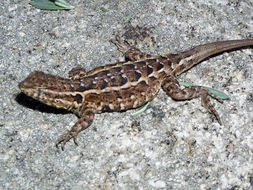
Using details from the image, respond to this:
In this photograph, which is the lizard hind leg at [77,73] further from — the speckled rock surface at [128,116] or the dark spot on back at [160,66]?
the dark spot on back at [160,66]

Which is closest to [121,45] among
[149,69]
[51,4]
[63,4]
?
[149,69]

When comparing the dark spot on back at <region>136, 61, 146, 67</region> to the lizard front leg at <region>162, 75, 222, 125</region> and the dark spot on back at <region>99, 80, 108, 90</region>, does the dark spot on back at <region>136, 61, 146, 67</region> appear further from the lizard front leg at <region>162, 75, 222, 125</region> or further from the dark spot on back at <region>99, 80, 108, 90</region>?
the dark spot on back at <region>99, 80, 108, 90</region>

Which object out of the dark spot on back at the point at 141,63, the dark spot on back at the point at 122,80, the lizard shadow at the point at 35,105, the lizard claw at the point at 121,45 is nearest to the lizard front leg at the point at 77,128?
the lizard shadow at the point at 35,105

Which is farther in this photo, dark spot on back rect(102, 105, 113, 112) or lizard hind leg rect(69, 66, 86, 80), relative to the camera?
lizard hind leg rect(69, 66, 86, 80)

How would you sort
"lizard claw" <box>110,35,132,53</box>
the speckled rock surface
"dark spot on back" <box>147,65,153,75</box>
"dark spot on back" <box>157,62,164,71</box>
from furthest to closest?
1. "lizard claw" <box>110,35,132,53</box>
2. "dark spot on back" <box>157,62,164,71</box>
3. "dark spot on back" <box>147,65,153,75</box>
4. the speckled rock surface

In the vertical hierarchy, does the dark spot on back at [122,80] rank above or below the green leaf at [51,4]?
below

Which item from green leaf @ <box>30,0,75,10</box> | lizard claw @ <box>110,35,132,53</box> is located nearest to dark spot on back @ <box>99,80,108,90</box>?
lizard claw @ <box>110,35,132,53</box>
